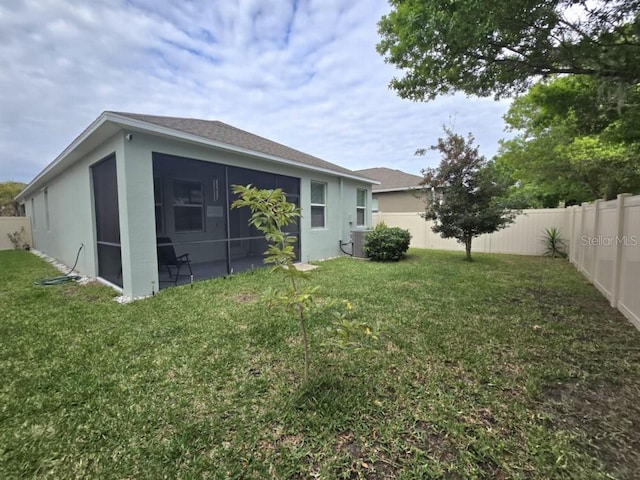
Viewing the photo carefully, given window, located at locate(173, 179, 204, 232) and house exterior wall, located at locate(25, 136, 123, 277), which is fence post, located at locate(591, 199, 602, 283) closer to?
house exterior wall, located at locate(25, 136, 123, 277)

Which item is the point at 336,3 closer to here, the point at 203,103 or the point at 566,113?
the point at 566,113

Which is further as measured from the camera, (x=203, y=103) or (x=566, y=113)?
(x=203, y=103)

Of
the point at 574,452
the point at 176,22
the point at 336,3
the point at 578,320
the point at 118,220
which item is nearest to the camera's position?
the point at 574,452

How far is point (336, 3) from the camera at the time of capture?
6.13 meters

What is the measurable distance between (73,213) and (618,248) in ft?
39.8

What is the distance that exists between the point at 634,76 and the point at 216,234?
392 inches

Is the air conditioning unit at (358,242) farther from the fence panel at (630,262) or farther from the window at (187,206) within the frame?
the fence panel at (630,262)

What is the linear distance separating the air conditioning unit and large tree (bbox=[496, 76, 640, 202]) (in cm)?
566

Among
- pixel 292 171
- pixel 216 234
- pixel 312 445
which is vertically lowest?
pixel 312 445

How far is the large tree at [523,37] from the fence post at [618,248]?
1733 millimetres

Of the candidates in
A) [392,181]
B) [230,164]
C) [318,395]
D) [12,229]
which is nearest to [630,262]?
[318,395]

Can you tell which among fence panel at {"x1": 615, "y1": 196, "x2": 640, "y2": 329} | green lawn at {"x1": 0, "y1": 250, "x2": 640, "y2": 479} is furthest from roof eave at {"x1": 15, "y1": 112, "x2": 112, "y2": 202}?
fence panel at {"x1": 615, "y1": 196, "x2": 640, "y2": 329}

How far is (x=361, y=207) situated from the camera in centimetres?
1205

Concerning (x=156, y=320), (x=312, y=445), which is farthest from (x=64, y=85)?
(x=312, y=445)
